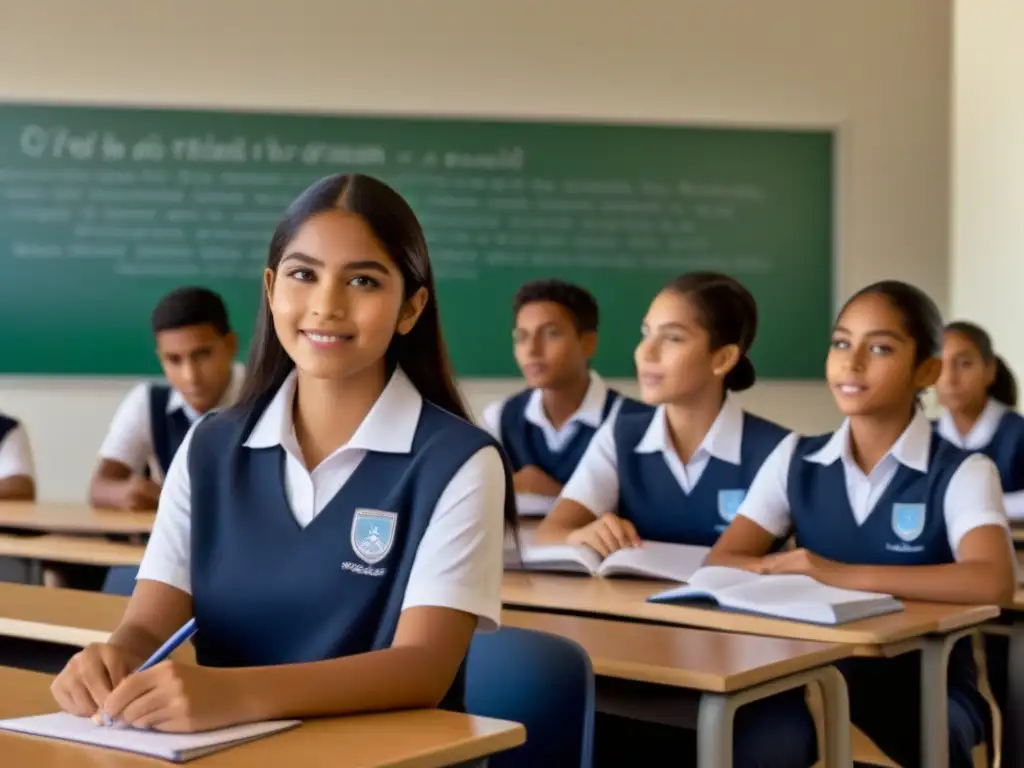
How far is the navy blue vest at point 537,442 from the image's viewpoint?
4.02 meters

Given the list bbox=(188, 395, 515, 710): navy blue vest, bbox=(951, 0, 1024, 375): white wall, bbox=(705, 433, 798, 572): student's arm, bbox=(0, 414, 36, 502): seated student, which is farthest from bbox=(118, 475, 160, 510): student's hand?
bbox=(951, 0, 1024, 375): white wall

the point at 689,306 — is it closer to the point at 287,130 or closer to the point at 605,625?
the point at 605,625

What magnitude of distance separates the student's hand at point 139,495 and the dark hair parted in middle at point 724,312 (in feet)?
5.29

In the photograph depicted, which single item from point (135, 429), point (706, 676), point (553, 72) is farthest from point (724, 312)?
point (553, 72)

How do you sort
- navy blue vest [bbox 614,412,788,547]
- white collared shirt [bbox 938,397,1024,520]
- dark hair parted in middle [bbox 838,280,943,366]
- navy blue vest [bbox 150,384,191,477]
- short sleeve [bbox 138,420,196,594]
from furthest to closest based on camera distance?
white collared shirt [bbox 938,397,1024,520] → navy blue vest [bbox 150,384,191,477] → navy blue vest [bbox 614,412,788,547] → dark hair parted in middle [bbox 838,280,943,366] → short sleeve [bbox 138,420,196,594]

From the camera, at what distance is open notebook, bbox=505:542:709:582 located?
2.58 metres

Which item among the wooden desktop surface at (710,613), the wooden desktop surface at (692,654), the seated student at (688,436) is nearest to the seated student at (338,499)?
the wooden desktop surface at (692,654)

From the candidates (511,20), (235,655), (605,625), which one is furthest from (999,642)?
(511,20)

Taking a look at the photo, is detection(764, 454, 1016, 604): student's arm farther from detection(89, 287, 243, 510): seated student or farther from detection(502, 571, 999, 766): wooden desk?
detection(89, 287, 243, 510): seated student

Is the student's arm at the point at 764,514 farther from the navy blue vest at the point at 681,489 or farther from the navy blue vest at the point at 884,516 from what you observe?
the navy blue vest at the point at 681,489

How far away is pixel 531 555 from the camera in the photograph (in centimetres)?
273

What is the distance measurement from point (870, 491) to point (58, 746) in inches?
71.8

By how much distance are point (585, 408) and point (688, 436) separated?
3.13 ft

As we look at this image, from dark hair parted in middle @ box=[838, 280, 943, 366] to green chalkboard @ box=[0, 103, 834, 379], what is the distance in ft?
9.20
